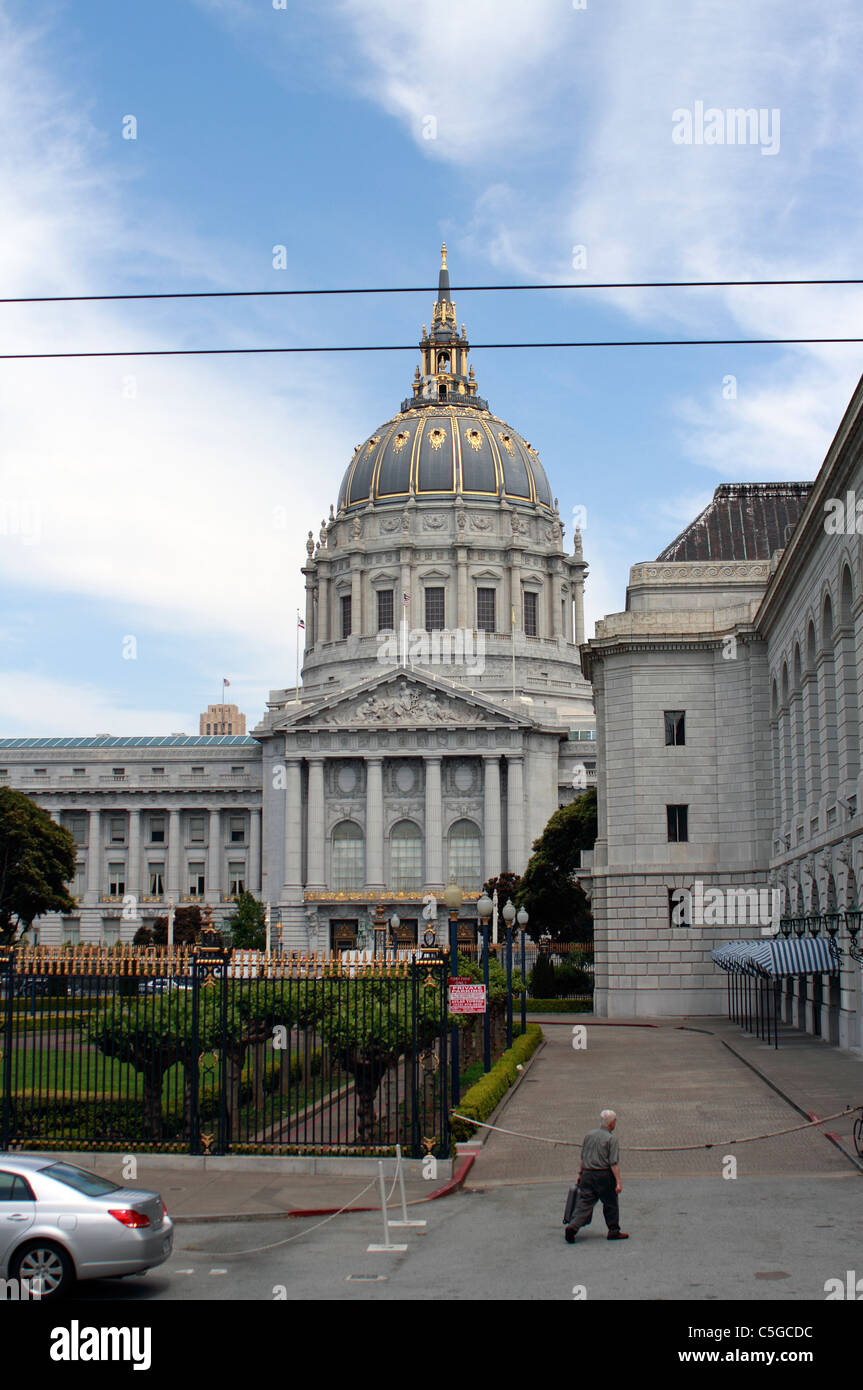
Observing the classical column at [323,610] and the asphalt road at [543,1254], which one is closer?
the asphalt road at [543,1254]

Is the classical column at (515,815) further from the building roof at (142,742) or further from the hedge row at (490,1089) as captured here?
the hedge row at (490,1089)

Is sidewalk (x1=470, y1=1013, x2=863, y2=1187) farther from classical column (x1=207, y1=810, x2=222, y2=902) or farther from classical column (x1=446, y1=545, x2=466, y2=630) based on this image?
classical column (x1=446, y1=545, x2=466, y2=630)

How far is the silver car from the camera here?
1448 centimetres

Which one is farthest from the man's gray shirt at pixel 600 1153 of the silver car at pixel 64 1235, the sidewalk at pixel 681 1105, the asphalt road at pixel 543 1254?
the silver car at pixel 64 1235

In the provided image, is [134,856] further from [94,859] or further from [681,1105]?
[681,1105]

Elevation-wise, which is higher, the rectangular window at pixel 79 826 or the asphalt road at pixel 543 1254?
the rectangular window at pixel 79 826

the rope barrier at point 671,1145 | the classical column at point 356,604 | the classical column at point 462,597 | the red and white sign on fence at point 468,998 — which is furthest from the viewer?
the classical column at point 356,604

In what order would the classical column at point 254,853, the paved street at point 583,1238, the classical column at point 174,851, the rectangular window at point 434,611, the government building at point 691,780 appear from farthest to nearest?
the rectangular window at point 434,611, the classical column at point 174,851, the classical column at point 254,853, the government building at point 691,780, the paved street at point 583,1238

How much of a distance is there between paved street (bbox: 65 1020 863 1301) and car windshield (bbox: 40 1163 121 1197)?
2.92 feet

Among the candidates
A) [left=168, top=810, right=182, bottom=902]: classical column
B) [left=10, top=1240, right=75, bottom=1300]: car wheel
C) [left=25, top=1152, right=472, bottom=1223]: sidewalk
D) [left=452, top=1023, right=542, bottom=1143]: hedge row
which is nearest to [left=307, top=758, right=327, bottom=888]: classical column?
[left=168, top=810, right=182, bottom=902]: classical column

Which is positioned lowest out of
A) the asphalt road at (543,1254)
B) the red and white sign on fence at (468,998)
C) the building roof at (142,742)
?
the asphalt road at (543,1254)

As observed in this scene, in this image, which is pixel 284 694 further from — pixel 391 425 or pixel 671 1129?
pixel 671 1129

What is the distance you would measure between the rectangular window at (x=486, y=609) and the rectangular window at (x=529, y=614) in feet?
9.80

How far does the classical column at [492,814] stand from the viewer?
108 m
